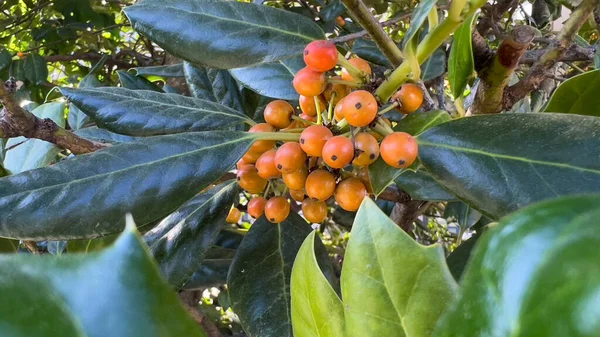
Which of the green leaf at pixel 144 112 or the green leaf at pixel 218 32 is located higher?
the green leaf at pixel 218 32

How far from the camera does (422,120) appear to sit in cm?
58

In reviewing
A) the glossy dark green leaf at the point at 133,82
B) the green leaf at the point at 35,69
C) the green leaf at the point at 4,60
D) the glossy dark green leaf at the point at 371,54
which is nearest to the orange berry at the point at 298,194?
the glossy dark green leaf at the point at 371,54

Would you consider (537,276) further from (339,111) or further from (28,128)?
(28,128)

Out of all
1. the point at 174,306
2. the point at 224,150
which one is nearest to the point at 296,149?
the point at 224,150

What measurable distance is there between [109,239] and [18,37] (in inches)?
90.0

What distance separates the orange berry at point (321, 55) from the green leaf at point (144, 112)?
0.21m

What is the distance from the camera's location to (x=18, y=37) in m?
2.59

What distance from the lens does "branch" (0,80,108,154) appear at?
60 centimetres

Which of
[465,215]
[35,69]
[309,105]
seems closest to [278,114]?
[309,105]

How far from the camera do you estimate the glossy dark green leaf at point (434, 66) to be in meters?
1.00

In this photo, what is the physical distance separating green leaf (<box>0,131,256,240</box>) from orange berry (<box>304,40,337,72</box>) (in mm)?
139

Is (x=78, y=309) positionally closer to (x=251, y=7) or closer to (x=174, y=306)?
(x=174, y=306)

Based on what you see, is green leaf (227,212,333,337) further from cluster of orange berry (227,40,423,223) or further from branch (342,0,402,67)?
branch (342,0,402,67)

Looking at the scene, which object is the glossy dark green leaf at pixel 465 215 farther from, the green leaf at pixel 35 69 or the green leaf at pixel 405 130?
the green leaf at pixel 35 69
